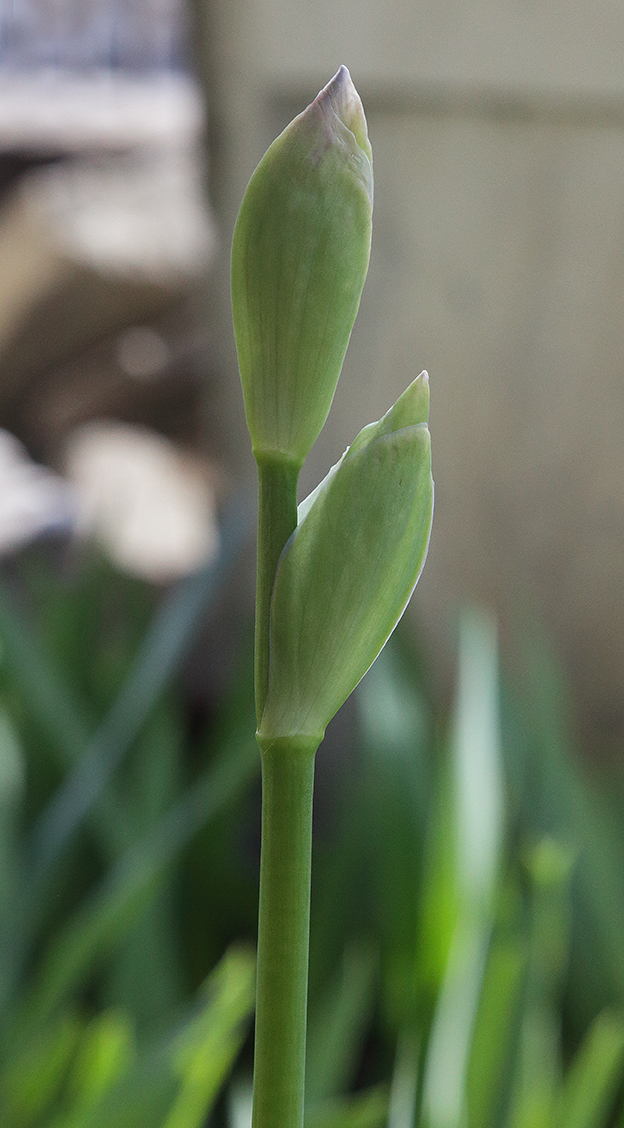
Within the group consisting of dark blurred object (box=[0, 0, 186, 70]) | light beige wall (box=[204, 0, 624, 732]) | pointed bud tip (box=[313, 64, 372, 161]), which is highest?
dark blurred object (box=[0, 0, 186, 70])

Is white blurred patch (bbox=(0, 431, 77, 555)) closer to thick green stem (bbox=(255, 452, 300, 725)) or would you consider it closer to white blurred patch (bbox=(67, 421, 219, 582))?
white blurred patch (bbox=(67, 421, 219, 582))

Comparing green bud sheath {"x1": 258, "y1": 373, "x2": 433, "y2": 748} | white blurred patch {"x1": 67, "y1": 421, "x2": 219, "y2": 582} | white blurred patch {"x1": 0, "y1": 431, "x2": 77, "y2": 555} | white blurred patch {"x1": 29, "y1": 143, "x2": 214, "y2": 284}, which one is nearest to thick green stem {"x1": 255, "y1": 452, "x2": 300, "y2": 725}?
green bud sheath {"x1": 258, "y1": 373, "x2": 433, "y2": 748}

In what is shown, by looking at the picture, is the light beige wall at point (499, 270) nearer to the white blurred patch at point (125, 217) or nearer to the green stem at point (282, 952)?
the green stem at point (282, 952)

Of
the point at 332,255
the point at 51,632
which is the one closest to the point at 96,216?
the point at 51,632

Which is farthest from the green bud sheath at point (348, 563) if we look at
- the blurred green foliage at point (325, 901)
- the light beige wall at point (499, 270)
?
the light beige wall at point (499, 270)

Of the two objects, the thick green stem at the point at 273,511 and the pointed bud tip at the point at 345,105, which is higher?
the pointed bud tip at the point at 345,105

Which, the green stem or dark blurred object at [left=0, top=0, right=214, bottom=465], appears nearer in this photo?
the green stem

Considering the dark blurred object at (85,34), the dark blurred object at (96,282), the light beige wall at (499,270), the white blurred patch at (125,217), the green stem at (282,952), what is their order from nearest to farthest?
the green stem at (282,952), the light beige wall at (499,270), the dark blurred object at (96,282), the white blurred patch at (125,217), the dark blurred object at (85,34)

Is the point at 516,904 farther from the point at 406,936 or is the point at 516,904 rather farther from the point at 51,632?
the point at 51,632
